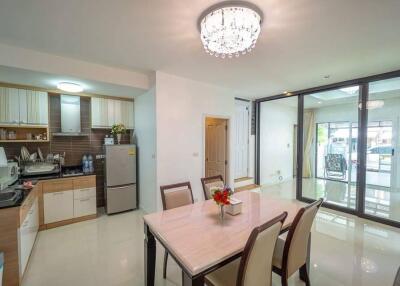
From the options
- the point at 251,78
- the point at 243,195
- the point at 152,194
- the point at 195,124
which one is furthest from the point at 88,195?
the point at 251,78

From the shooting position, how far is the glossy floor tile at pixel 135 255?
1923mm

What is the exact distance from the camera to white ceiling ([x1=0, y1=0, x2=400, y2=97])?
157cm

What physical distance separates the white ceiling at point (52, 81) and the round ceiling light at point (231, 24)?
2.02 m

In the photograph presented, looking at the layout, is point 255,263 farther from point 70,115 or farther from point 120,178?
point 70,115

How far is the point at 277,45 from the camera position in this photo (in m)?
2.19

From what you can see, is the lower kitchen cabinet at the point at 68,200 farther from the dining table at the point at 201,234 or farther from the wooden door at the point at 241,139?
the wooden door at the point at 241,139

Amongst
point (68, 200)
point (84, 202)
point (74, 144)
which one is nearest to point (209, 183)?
point (84, 202)

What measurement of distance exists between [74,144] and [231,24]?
3.65 m

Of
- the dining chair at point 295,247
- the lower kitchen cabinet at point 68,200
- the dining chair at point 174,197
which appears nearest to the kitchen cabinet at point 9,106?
the lower kitchen cabinet at point 68,200

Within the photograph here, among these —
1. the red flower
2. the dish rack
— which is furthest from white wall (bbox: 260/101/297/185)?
the dish rack

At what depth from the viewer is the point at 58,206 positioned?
303 cm

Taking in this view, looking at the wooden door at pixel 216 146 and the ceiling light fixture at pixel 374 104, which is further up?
the ceiling light fixture at pixel 374 104

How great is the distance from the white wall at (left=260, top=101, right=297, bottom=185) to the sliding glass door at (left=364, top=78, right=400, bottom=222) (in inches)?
93.9

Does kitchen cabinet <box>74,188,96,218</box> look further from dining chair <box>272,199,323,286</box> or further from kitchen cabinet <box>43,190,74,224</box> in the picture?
dining chair <box>272,199,323,286</box>
